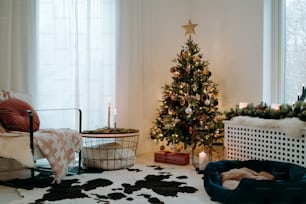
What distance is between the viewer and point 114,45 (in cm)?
461

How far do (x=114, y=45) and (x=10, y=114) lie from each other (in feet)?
5.79

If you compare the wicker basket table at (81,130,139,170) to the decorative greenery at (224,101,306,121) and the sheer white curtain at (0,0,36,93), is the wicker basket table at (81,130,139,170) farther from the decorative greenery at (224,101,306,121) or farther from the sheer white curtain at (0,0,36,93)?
the decorative greenery at (224,101,306,121)

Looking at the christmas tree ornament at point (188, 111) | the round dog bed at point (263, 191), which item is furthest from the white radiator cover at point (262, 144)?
the christmas tree ornament at point (188, 111)

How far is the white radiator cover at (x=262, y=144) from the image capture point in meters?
3.12

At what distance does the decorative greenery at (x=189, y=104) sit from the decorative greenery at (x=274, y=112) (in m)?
0.47

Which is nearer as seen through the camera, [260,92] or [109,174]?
[109,174]

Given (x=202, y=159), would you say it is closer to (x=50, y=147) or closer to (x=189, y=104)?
(x=189, y=104)

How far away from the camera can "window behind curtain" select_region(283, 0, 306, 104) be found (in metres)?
3.93

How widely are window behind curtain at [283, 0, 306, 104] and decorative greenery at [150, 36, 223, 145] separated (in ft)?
2.88

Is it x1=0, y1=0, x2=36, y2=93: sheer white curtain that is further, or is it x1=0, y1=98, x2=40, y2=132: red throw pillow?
x1=0, y1=0, x2=36, y2=93: sheer white curtain

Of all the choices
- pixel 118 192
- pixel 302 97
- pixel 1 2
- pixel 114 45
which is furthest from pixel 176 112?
pixel 1 2

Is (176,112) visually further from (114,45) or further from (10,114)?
(10,114)

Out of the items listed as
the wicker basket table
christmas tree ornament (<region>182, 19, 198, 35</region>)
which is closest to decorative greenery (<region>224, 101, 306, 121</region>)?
the wicker basket table

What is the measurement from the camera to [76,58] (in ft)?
14.1
